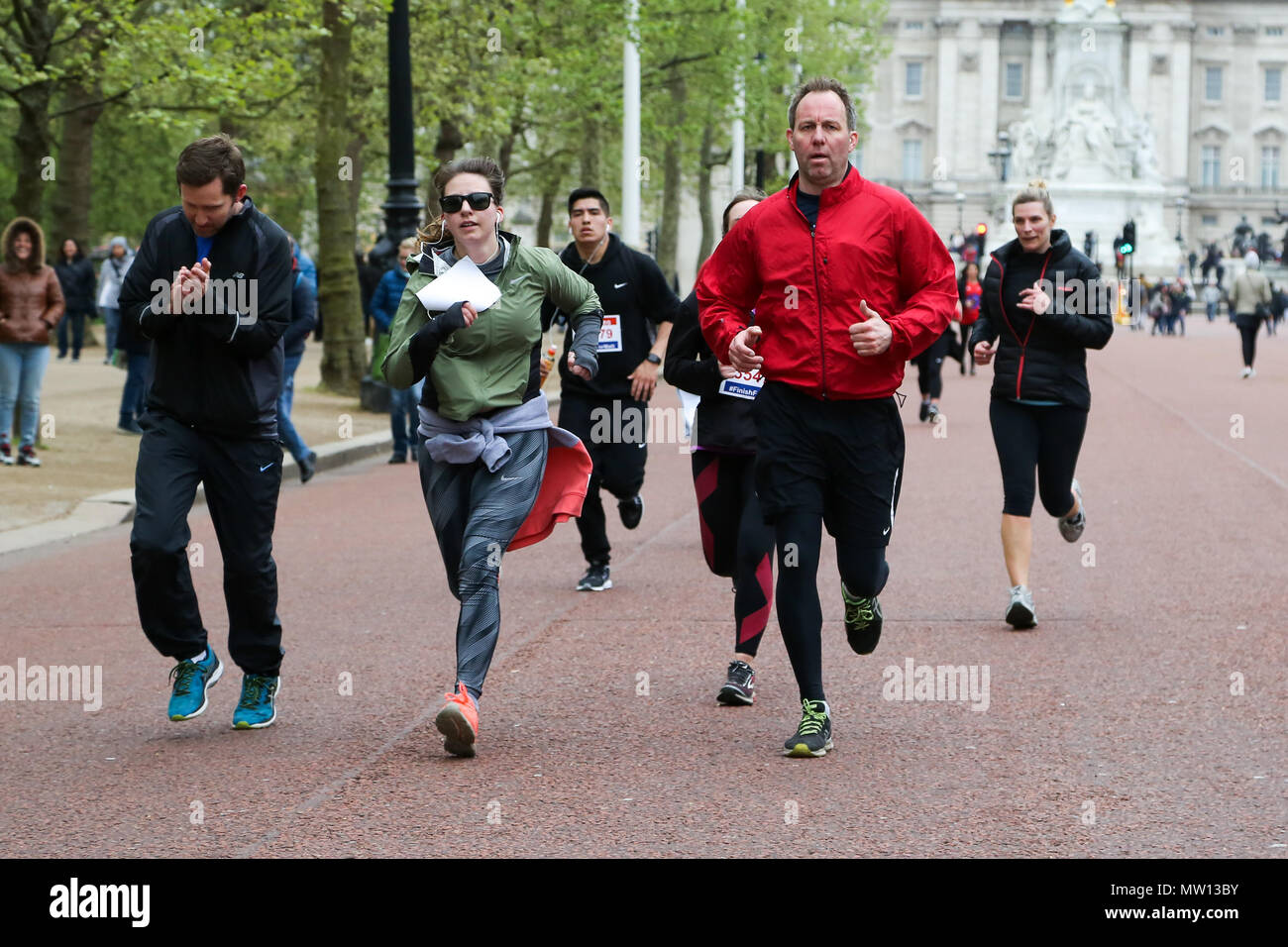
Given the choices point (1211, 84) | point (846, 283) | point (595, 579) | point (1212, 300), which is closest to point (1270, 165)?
point (1211, 84)

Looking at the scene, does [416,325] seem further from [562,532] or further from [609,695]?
[562,532]

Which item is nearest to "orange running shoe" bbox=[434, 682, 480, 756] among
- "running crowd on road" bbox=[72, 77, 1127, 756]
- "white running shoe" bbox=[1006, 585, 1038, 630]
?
"running crowd on road" bbox=[72, 77, 1127, 756]

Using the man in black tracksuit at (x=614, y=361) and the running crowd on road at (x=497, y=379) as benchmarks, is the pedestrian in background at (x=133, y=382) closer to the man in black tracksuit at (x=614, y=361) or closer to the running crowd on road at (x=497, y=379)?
the man in black tracksuit at (x=614, y=361)

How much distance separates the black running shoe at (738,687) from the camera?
283 inches

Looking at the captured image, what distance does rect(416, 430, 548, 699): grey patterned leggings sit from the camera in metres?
6.45

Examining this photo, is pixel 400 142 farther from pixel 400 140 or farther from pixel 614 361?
pixel 614 361

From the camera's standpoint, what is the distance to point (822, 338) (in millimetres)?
6246

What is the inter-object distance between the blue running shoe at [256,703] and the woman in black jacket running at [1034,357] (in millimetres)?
3564

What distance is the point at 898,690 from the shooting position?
24.5ft

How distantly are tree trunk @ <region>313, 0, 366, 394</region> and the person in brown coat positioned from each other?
7.04 m

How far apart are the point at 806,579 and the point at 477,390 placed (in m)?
1.23

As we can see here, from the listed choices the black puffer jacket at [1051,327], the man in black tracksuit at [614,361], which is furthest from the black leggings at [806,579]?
the man in black tracksuit at [614,361]

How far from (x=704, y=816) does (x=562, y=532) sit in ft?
24.5
